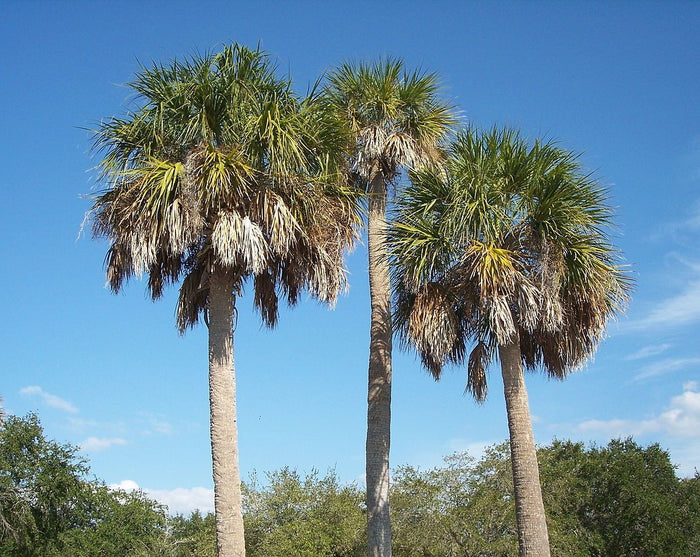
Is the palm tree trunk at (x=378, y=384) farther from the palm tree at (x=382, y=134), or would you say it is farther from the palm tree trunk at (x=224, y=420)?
the palm tree trunk at (x=224, y=420)

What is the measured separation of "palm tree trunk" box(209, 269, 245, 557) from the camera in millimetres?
10977

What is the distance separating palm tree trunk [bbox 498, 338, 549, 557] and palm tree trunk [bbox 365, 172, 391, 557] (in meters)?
2.18

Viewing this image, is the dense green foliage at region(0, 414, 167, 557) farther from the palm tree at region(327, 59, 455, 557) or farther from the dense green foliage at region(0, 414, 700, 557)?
the palm tree at region(327, 59, 455, 557)

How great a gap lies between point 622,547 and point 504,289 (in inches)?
828

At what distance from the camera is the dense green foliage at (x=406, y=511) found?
78.6 ft

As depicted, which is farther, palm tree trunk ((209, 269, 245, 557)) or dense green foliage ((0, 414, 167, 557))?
dense green foliage ((0, 414, 167, 557))

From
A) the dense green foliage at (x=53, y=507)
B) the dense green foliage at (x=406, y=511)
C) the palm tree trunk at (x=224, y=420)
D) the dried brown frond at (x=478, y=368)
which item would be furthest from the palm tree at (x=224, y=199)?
the dense green foliage at (x=53, y=507)

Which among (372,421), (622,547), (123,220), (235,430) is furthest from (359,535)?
(123,220)

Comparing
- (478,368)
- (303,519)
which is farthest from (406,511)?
(478,368)

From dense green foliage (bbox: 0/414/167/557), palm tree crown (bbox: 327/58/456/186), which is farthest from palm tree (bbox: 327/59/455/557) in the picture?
dense green foliage (bbox: 0/414/167/557)

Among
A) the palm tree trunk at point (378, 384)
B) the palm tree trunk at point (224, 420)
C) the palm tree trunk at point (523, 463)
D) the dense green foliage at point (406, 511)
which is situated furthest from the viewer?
the dense green foliage at point (406, 511)

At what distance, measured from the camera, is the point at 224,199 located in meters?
11.9

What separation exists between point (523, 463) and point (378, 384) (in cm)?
294

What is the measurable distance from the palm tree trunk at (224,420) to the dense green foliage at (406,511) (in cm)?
1384
